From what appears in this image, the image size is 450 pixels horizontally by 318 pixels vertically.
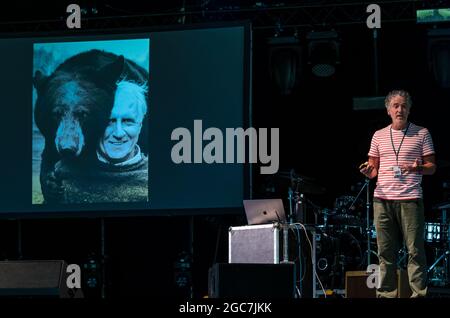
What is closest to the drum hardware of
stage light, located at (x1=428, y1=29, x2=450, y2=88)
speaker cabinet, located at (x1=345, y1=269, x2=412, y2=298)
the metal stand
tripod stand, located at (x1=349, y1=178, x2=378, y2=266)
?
tripod stand, located at (x1=349, y1=178, x2=378, y2=266)

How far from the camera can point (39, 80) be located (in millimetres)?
10125

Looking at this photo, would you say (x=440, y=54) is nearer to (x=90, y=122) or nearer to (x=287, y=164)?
(x=287, y=164)

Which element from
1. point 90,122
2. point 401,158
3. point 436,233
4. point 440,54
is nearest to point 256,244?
point 401,158

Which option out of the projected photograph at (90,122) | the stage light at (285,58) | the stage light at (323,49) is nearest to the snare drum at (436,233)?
the stage light at (323,49)

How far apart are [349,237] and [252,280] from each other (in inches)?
173

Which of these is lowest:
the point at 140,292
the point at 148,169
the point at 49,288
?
the point at 140,292

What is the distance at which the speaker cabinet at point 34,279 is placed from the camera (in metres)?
5.48

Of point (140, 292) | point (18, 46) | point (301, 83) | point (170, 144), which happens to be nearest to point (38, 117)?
point (18, 46)

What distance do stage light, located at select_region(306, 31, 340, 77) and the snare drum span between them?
2.06m

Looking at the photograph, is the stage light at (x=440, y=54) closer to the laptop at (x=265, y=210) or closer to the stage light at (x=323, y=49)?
the stage light at (x=323, y=49)

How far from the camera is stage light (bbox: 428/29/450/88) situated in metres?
9.42
